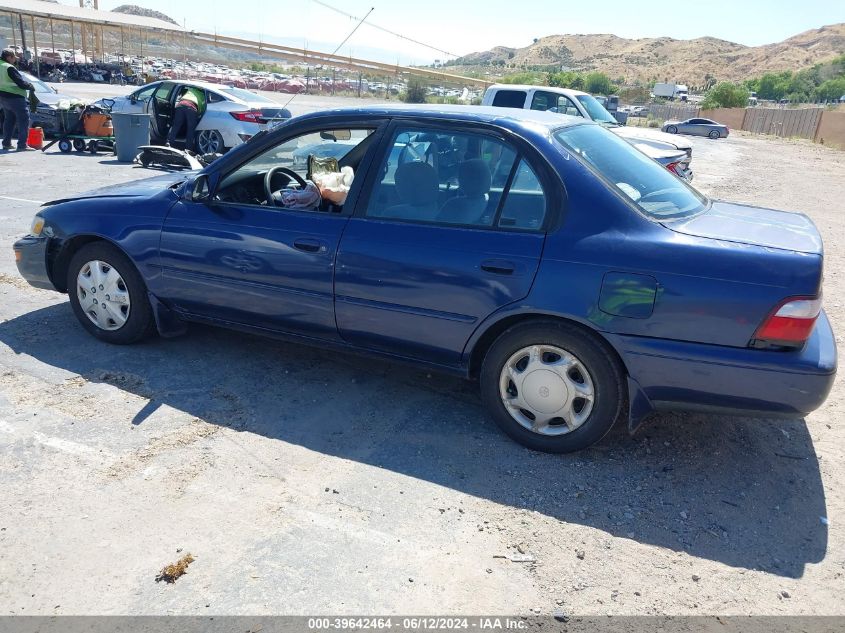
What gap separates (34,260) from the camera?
5.02m

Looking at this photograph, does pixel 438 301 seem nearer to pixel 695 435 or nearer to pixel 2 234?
pixel 695 435

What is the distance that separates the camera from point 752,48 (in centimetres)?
14925

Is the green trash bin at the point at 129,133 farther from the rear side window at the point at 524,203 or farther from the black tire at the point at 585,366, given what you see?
the black tire at the point at 585,366

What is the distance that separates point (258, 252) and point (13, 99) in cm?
1293

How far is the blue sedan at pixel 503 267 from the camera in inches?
128

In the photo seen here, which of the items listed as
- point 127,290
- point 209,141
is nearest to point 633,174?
point 127,290

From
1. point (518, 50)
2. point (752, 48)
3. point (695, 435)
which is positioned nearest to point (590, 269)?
point (695, 435)

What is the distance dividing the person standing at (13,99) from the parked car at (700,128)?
125ft

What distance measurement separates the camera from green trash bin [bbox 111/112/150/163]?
45.0 ft

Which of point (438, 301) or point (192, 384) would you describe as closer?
point (438, 301)

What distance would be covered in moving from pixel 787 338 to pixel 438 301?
5.48 feet

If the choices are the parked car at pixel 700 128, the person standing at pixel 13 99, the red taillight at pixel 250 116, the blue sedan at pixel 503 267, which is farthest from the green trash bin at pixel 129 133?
the parked car at pixel 700 128

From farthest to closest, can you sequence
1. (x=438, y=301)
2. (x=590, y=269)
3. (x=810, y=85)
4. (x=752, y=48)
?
(x=752, y=48), (x=810, y=85), (x=438, y=301), (x=590, y=269)

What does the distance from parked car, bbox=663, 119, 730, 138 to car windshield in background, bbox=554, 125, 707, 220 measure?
43023 mm
